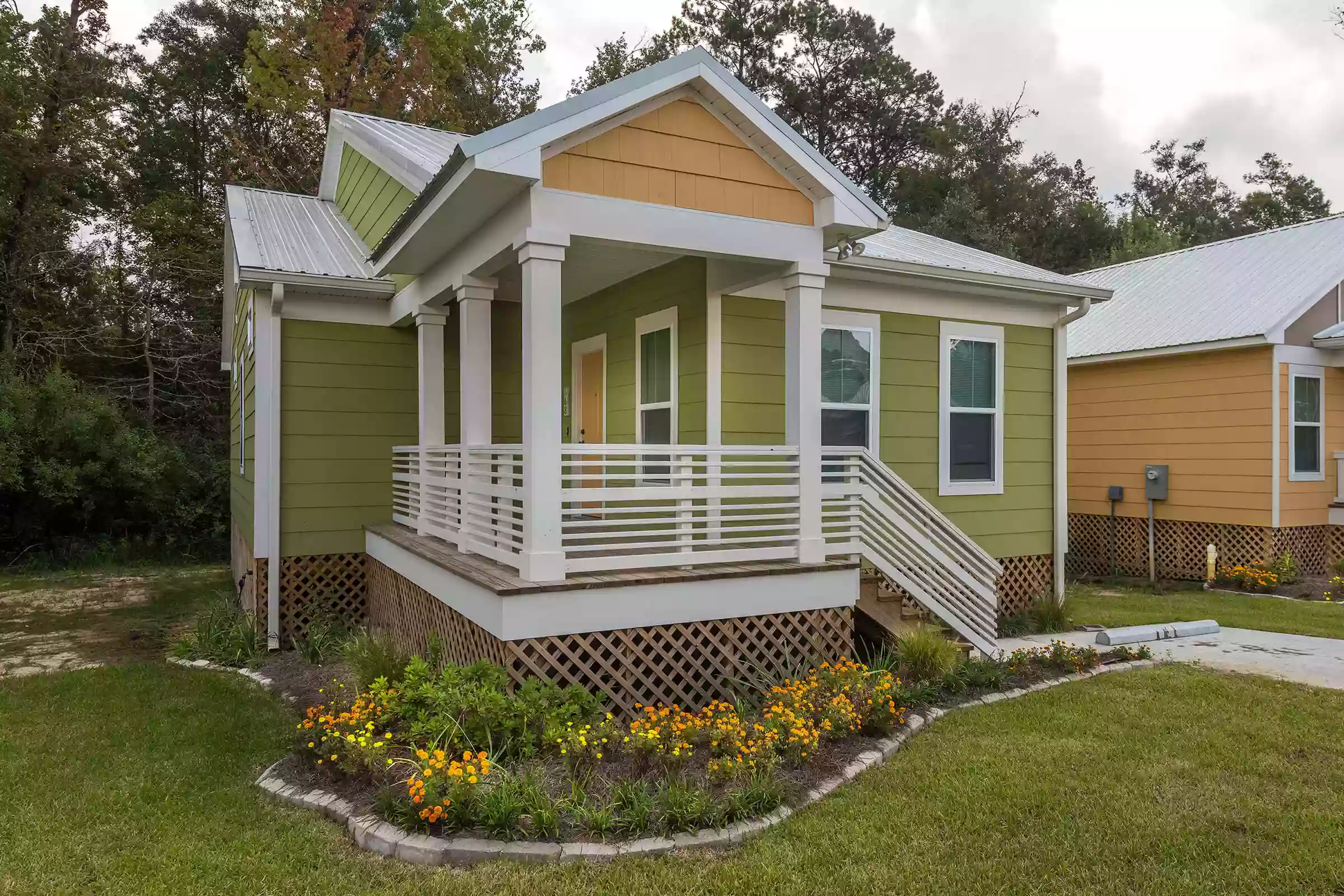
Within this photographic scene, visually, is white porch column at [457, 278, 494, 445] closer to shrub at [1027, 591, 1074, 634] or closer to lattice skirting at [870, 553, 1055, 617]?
lattice skirting at [870, 553, 1055, 617]

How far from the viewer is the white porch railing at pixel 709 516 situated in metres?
5.67

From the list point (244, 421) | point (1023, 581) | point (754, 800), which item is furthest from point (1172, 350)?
point (244, 421)

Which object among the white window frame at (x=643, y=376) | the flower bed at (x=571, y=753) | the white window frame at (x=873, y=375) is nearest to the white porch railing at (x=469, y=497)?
the flower bed at (x=571, y=753)

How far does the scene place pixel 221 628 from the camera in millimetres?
8148

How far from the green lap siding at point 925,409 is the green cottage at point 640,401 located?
0.10 ft

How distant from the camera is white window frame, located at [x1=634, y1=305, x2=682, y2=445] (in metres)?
7.74

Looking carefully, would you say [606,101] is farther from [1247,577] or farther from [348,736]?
[1247,577]

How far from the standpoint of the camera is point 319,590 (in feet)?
27.7

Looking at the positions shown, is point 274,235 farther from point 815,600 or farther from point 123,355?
point 123,355

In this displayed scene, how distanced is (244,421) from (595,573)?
7124mm

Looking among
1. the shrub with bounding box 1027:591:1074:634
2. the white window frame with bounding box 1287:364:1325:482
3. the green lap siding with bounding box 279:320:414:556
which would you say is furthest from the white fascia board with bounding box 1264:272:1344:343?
the green lap siding with bounding box 279:320:414:556

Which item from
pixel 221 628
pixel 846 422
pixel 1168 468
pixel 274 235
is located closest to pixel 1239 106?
pixel 1168 468

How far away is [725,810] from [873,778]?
3.15ft

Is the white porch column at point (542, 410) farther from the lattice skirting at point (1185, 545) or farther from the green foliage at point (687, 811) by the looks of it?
the lattice skirting at point (1185, 545)
